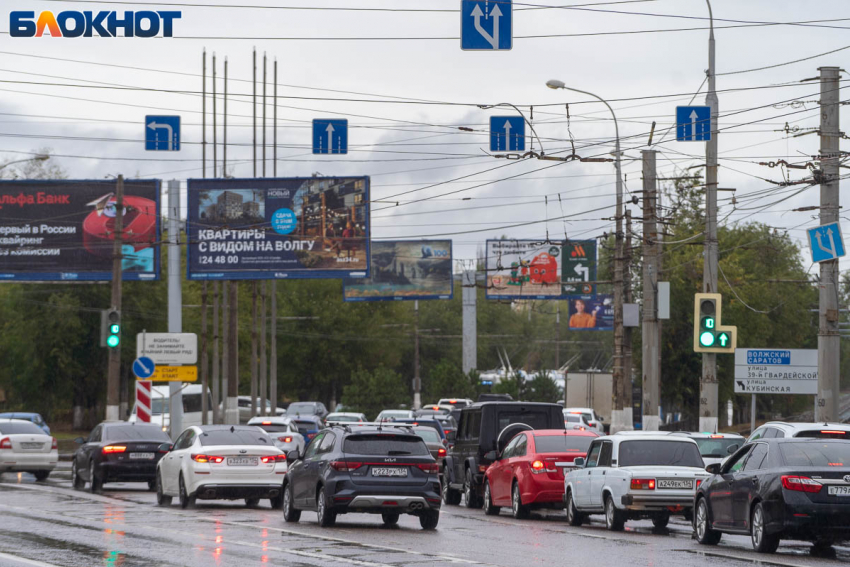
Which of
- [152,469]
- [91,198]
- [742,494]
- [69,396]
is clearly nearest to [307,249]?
[91,198]

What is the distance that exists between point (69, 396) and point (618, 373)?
1786 inches

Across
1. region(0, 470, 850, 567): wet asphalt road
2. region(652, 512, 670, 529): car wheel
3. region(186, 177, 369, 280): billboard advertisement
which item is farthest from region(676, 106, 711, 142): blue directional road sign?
region(186, 177, 369, 280): billboard advertisement

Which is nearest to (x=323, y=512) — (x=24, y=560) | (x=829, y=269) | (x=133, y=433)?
(x=24, y=560)

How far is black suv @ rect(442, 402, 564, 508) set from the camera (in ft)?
86.3

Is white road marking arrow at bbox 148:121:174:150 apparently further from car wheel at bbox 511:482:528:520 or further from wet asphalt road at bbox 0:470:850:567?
car wheel at bbox 511:482:528:520

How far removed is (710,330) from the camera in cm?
2769

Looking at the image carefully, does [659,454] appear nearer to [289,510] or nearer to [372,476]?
[372,476]

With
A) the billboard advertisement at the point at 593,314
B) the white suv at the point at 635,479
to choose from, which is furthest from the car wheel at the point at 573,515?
the billboard advertisement at the point at 593,314

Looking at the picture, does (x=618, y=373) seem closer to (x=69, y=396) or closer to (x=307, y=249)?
(x=307, y=249)

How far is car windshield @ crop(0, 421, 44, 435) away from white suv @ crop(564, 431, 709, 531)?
17.3 meters

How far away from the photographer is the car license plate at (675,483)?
1998 cm

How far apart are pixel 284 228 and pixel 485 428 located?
85.7 feet

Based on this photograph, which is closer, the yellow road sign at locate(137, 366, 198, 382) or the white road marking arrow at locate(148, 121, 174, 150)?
the white road marking arrow at locate(148, 121, 174, 150)

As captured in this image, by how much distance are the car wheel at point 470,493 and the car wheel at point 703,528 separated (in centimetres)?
888
